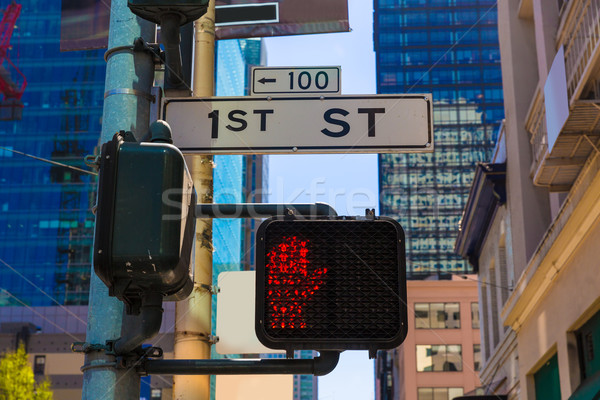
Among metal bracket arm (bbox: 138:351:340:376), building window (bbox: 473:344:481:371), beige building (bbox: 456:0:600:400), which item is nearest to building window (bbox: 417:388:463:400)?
building window (bbox: 473:344:481:371)

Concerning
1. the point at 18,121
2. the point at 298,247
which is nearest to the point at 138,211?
the point at 298,247

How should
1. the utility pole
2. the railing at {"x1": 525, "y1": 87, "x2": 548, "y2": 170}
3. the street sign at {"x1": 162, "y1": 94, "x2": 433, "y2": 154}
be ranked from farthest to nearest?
the railing at {"x1": 525, "y1": 87, "x2": 548, "y2": 170}, the utility pole, the street sign at {"x1": 162, "y1": 94, "x2": 433, "y2": 154}

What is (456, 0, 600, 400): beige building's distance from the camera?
16516mm

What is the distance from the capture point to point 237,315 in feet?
27.3

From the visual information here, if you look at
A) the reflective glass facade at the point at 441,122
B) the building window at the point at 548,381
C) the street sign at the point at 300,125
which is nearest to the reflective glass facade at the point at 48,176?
the reflective glass facade at the point at 441,122

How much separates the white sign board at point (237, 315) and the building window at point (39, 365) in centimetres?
8445

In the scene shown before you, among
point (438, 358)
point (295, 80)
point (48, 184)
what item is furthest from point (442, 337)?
point (295, 80)

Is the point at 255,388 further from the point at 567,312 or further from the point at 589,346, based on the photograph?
the point at 567,312

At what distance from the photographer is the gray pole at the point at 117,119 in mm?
3652

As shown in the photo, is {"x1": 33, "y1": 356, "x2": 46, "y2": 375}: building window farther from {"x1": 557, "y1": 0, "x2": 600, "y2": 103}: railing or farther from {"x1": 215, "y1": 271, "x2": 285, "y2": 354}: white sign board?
{"x1": 215, "y1": 271, "x2": 285, "y2": 354}: white sign board

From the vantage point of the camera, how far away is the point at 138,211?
Answer: 3049 millimetres

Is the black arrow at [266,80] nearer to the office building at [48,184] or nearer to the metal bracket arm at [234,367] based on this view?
the metal bracket arm at [234,367]

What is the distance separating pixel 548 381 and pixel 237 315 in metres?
15.7

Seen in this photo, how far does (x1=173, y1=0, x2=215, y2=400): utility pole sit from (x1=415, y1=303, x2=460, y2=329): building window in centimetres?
9227
